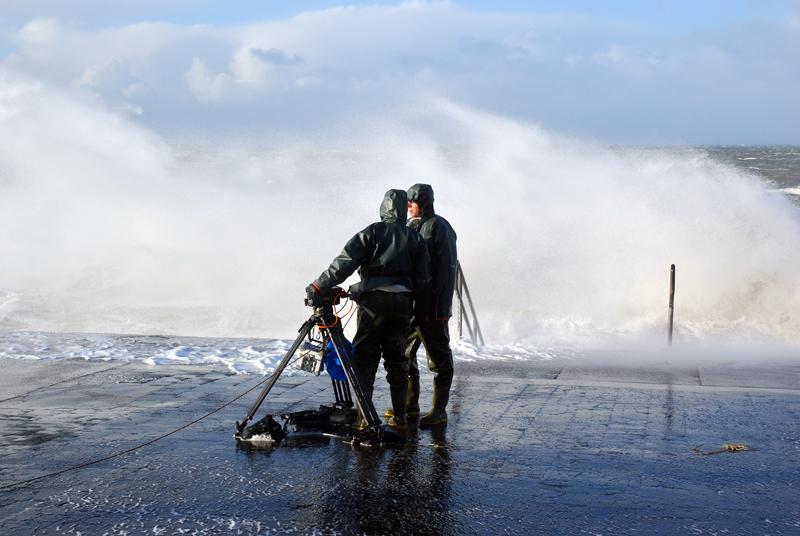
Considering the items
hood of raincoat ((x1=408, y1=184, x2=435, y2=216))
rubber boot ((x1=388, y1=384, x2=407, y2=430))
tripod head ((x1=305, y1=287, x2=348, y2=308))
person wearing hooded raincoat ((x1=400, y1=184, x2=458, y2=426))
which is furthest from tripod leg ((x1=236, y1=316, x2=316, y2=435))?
hood of raincoat ((x1=408, y1=184, x2=435, y2=216))

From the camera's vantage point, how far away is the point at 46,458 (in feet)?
20.3

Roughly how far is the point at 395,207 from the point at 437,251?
70cm

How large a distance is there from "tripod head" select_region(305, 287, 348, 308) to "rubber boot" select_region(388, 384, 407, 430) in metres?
0.84

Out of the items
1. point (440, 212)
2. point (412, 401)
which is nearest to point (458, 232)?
point (440, 212)

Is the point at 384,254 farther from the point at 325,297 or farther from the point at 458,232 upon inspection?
the point at 458,232

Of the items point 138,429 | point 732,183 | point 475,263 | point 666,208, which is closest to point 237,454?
Answer: point 138,429

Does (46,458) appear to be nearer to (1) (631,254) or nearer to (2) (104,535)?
(2) (104,535)

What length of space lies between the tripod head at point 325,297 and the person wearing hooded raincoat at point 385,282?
0.05 m

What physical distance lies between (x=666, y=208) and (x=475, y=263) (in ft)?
13.6

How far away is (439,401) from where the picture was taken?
7.40m

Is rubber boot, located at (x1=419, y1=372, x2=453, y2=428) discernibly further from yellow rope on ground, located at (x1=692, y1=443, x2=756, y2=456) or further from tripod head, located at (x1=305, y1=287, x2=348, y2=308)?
yellow rope on ground, located at (x1=692, y1=443, x2=756, y2=456)

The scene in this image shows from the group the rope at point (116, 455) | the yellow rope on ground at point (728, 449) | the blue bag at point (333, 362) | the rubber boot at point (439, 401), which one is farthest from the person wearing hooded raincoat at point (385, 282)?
the yellow rope on ground at point (728, 449)

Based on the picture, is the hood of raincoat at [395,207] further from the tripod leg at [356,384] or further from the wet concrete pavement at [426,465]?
the wet concrete pavement at [426,465]

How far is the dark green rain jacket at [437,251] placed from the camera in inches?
285
